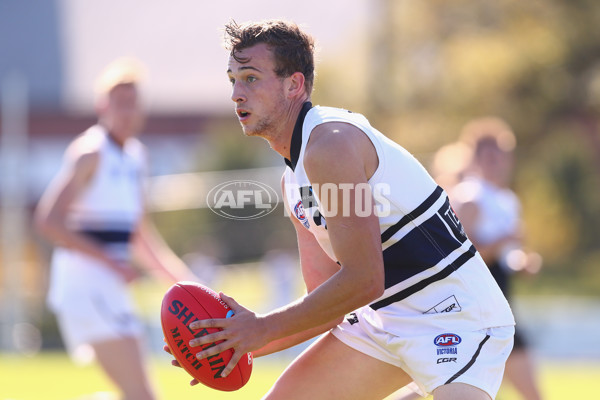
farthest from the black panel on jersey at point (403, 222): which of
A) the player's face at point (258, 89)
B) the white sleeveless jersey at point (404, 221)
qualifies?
the player's face at point (258, 89)

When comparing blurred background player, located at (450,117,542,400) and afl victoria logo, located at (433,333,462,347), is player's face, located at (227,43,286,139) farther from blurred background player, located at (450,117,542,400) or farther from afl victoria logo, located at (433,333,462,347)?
blurred background player, located at (450,117,542,400)

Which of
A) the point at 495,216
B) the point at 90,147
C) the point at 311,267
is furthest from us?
the point at 495,216

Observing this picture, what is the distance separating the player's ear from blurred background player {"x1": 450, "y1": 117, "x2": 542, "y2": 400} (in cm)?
293

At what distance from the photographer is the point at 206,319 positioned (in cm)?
329

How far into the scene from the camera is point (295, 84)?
3492mm

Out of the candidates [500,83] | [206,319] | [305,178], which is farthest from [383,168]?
[500,83]

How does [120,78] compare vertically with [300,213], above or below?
above

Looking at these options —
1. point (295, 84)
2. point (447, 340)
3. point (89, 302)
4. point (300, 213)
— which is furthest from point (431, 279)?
point (89, 302)

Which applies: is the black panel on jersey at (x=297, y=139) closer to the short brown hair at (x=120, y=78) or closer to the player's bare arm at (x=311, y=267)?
the player's bare arm at (x=311, y=267)

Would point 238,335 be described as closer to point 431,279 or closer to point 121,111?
point 431,279

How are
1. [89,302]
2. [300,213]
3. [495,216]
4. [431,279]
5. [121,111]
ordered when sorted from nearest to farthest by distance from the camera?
[431,279]
[300,213]
[89,302]
[121,111]
[495,216]

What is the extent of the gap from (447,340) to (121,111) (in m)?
→ 3.09

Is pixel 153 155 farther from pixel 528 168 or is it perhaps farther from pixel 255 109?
pixel 255 109

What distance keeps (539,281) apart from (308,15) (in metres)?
23.7
